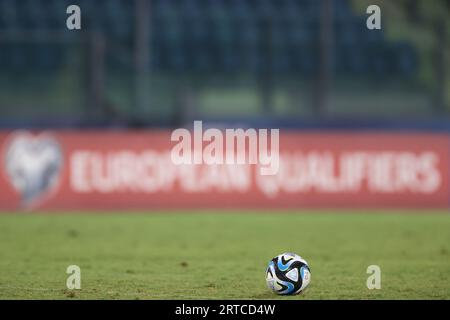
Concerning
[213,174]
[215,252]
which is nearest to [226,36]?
[213,174]

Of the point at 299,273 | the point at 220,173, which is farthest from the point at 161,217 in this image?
the point at 299,273

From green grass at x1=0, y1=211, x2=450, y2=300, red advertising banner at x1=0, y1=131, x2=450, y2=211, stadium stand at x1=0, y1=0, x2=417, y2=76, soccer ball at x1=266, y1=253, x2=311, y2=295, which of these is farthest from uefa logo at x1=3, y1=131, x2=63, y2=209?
soccer ball at x1=266, y1=253, x2=311, y2=295

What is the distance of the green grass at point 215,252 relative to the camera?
9711 mm

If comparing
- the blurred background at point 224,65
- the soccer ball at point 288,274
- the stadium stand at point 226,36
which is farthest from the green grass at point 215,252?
the stadium stand at point 226,36

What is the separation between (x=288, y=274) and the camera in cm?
918

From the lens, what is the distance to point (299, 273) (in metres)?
9.19

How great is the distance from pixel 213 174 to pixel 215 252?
5.35 m

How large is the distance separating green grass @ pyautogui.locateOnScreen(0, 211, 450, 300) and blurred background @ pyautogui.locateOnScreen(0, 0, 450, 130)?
202 centimetres

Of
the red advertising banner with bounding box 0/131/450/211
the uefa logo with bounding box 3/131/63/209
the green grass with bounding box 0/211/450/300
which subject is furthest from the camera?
the red advertising banner with bounding box 0/131/450/211

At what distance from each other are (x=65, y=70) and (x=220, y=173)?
10.5 ft

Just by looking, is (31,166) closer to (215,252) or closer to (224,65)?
(224,65)

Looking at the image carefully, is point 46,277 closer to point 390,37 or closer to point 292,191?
point 292,191

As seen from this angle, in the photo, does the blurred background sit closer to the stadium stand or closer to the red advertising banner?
the stadium stand

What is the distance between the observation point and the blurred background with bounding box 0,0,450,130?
18.4 meters
